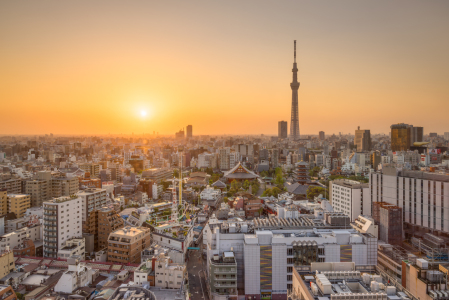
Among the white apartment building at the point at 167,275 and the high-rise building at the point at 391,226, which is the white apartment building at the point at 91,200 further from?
the high-rise building at the point at 391,226

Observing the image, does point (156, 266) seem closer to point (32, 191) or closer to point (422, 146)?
point (32, 191)

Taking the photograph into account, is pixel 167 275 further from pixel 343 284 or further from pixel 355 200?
pixel 355 200

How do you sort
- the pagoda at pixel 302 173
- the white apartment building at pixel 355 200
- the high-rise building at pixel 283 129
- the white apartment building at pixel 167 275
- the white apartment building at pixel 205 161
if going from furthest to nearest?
the high-rise building at pixel 283 129 → the white apartment building at pixel 205 161 → the pagoda at pixel 302 173 → the white apartment building at pixel 355 200 → the white apartment building at pixel 167 275

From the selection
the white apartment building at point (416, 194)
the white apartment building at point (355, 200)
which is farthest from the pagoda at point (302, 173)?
the white apartment building at point (416, 194)

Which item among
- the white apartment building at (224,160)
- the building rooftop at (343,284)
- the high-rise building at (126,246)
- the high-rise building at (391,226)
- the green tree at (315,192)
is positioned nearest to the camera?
the building rooftop at (343,284)

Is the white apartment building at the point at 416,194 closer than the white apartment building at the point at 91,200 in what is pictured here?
Yes

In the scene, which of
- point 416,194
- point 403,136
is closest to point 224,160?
point 416,194
